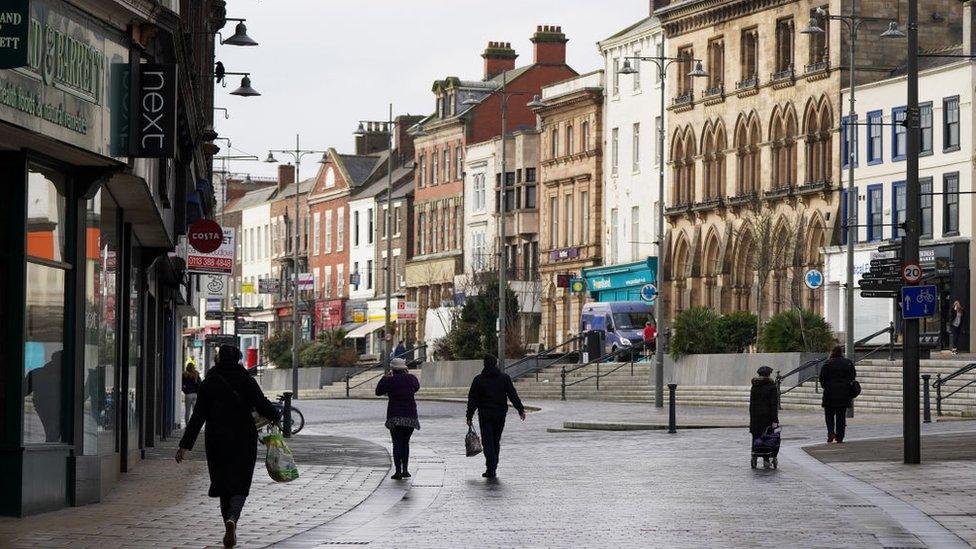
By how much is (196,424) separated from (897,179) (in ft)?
176

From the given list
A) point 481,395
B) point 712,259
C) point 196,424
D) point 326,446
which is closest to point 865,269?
point 712,259

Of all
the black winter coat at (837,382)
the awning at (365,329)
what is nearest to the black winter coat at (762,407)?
the black winter coat at (837,382)

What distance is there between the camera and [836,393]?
112 ft

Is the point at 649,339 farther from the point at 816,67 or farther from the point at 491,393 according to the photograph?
the point at 491,393

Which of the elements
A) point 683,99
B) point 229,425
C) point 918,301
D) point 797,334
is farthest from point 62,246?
point 683,99

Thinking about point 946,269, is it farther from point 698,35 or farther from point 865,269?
point 698,35

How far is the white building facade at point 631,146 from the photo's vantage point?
85188mm

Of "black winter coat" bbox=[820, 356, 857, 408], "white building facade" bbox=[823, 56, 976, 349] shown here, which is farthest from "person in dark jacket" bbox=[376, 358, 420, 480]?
"white building facade" bbox=[823, 56, 976, 349]

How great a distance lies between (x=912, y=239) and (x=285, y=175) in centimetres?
10756

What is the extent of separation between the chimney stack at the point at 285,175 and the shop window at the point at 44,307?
112 meters

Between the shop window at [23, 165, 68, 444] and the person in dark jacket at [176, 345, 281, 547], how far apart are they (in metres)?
2.70

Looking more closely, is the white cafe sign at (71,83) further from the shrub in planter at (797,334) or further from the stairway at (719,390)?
the shrub in planter at (797,334)

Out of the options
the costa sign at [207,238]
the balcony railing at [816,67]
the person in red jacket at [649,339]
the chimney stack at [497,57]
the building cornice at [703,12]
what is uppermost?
the chimney stack at [497,57]

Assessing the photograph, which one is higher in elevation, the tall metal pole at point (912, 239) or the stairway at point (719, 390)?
the tall metal pole at point (912, 239)
